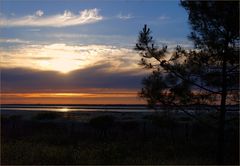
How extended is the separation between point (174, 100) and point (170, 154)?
3367mm

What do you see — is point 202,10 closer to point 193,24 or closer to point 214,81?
point 193,24

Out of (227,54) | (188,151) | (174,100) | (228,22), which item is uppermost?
(228,22)

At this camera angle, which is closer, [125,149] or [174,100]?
[174,100]

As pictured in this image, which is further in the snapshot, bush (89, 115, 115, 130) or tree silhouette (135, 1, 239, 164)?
bush (89, 115, 115, 130)

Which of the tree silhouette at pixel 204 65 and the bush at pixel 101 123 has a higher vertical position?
the tree silhouette at pixel 204 65

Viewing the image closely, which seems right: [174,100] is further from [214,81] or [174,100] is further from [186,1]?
[186,1]

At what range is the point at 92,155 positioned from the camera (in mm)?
21203

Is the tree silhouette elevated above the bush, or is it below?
above

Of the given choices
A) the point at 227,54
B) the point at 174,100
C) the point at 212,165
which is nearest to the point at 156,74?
the point at 174,100

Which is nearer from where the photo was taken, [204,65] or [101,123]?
[204,65]

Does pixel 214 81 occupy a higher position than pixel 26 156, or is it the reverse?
pixel 214 81

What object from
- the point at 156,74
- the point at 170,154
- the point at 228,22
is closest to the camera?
the point at 228,22

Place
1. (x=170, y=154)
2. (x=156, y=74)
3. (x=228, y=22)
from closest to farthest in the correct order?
(x=228, y=22) < (x=156, y=74) < (x=170, y=154)

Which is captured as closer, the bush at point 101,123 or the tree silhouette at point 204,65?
the tree silhouette at point 204,65
